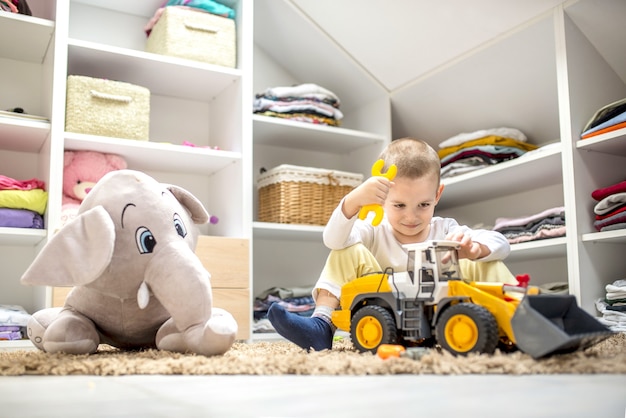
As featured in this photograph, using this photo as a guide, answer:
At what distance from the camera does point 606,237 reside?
6.15 feet

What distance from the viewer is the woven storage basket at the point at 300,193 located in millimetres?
2383

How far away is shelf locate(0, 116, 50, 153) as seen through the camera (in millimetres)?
1960

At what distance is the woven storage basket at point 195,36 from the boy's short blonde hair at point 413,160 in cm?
112

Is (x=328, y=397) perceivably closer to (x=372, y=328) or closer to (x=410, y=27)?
(x=372, y=328)

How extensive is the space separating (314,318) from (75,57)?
4.59 feet

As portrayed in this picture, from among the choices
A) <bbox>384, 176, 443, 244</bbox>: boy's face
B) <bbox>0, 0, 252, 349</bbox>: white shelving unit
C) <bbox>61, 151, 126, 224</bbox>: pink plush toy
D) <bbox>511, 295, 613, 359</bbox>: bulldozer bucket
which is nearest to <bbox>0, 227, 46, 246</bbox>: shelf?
<bbox>0, 0, 252, 349</bbox>: white shelving unit

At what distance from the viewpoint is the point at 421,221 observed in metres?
1.45

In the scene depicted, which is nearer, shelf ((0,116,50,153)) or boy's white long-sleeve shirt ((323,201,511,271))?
boy's white long-sleeve shirt ((323,201,511,271))

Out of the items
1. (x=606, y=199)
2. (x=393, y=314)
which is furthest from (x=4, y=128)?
(x=606, y=199)

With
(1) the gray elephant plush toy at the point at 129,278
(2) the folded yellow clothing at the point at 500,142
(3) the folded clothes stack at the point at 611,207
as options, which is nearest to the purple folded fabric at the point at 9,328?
(1) the gray elephant plush toy at the point at 129,278

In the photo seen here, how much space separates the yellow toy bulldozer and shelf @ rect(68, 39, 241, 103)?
1.36 meters

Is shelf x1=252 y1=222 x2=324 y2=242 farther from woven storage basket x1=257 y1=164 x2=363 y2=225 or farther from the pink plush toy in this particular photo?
the pink plush toy

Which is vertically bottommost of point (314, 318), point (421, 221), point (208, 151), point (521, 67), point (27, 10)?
point (314, 318)

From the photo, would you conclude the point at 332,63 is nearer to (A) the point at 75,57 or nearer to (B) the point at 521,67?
(B) the point at 521,67
